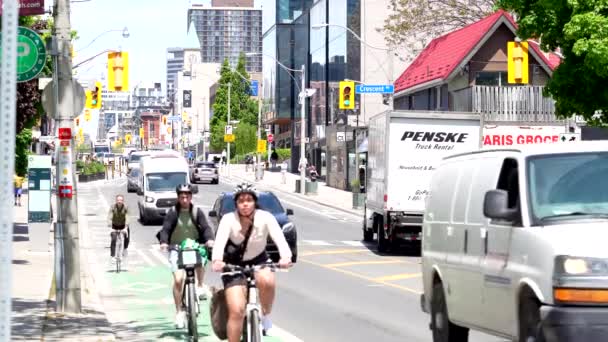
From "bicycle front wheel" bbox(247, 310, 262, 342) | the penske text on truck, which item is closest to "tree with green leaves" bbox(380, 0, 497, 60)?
the penske text on truck

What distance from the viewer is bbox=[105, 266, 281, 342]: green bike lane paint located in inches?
623

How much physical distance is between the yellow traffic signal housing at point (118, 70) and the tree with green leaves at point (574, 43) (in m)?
17.1

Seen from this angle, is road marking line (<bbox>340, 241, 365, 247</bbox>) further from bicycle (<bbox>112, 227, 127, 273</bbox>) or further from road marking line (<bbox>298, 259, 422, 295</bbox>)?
bicycle (<bbox>112, 227, 127, 273</bbox>)

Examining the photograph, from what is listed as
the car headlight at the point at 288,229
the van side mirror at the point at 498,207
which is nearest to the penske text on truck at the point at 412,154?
the car headlight at the point at 288,229

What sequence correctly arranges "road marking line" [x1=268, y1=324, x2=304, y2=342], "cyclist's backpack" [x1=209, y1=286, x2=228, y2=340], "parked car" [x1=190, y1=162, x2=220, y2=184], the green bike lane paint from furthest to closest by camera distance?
"parked car" [x1=190, y1=162, x2=220, y2=184], the green bike lane paint, "road marking line" [x1=268, y1=324, x2=304, y2=342], "cyclist's backpack" [x1=209, y1=286, x2=228, y2=340]

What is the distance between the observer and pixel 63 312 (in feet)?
57.1

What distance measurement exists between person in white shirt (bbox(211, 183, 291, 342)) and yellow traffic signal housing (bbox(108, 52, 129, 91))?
35487 mm

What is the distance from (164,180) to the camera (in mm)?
48688

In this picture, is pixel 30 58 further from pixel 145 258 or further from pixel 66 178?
pixel 145 258

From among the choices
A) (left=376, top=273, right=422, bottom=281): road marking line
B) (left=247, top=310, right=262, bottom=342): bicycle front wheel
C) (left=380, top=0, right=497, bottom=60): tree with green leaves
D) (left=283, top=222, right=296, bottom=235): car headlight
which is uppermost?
(left=380, top=0, right=497, bottom=60): tree with green leaves

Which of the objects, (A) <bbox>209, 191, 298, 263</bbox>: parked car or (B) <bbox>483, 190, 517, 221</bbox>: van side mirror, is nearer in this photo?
(B) <bbox>483, 190, 517, 221</bbox>: van side mirror

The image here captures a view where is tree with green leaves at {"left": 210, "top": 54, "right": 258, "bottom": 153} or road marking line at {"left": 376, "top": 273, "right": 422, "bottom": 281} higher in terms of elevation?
tree with green leaves at {"left": 210, "top": 54, "right": 258, "bottom": 153}

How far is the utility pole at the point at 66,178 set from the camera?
57.2 feet

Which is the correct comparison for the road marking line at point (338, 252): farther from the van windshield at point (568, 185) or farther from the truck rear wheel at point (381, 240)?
the van windshield at point (568, 185)
